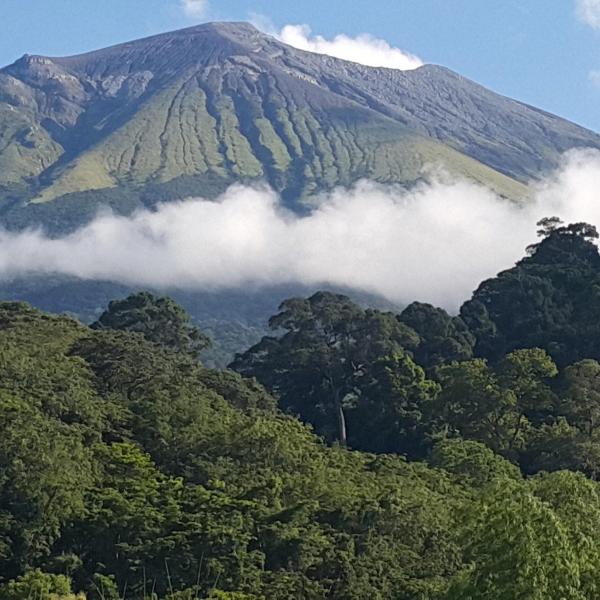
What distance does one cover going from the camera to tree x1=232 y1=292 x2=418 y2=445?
4625cm

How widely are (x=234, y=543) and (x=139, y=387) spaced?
11.7 meters

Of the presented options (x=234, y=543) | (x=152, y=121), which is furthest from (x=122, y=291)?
(x=234, y=543)

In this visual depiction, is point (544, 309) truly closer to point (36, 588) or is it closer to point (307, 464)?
point (307, 464)

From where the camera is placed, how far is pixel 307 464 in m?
28.7

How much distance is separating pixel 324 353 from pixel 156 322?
804cm

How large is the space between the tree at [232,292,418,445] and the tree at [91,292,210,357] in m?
3.28

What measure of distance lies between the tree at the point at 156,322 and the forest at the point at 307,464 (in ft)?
2.92

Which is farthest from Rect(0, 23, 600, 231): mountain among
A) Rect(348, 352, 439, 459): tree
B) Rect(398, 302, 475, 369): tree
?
Rect(348, 352, 439, 459): tree

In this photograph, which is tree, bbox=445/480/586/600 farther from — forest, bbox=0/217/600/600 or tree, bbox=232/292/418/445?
tree, bbox=232/292/418/445

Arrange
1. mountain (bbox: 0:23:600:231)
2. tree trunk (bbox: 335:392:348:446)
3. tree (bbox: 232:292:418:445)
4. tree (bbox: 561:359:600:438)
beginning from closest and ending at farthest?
tree (bbox: 561:359:600:438)
tree trunk (bbox: 335:392:348:446)
tree (bbox: 232:292:418:445)
mountain (bbox: 0:23:600:231)

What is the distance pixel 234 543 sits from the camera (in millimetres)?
22906

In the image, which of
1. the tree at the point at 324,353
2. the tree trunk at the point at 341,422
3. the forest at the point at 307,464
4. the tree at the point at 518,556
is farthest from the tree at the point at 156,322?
the tree at the point at 518,556

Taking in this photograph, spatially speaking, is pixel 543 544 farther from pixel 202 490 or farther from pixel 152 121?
pixel 152 121

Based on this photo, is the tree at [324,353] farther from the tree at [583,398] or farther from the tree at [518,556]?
the tree at [518,556]
